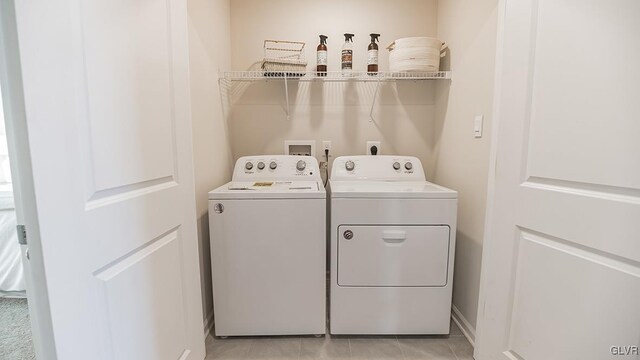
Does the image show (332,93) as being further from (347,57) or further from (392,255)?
(392,255)

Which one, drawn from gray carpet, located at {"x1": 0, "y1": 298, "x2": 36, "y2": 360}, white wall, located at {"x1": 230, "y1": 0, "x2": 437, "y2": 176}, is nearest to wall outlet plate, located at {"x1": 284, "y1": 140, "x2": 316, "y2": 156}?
white wall, located at {"x1": 230, "y1": 0, "x2": 437, "y2": 176}

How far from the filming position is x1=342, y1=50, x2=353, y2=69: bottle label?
1939 millimetres

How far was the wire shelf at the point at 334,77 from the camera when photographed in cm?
190

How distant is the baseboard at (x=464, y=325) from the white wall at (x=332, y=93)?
1029 millimetres

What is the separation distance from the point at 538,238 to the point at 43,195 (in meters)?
1.51

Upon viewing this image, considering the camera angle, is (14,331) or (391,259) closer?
(391,259)

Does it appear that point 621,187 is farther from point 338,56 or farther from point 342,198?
point 338,56

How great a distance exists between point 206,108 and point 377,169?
1.16 m

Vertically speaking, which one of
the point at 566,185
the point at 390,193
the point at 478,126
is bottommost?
the point at 390,193

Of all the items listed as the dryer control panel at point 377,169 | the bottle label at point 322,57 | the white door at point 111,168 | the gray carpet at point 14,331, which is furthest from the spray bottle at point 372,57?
the gray carpet at point 14,331

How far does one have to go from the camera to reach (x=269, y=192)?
4.98 feet

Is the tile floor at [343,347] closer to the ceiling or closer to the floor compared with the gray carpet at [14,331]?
closer to the floor

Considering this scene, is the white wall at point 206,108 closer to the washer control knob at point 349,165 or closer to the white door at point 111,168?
the white door at point 111,168

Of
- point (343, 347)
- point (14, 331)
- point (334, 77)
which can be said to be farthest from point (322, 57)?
point (14, 331)
